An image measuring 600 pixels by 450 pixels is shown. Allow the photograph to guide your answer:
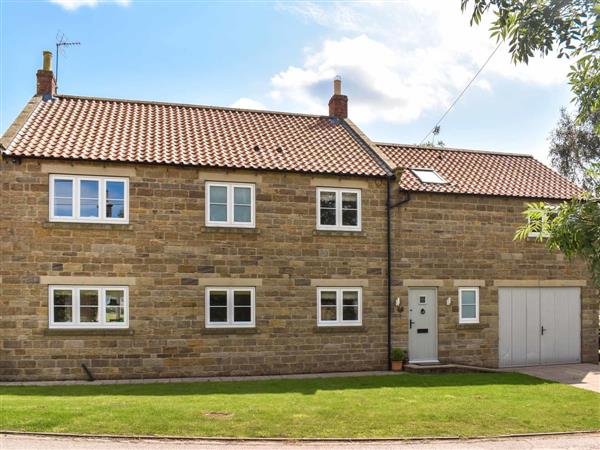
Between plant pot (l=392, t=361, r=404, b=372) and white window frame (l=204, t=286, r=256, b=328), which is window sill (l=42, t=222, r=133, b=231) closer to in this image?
white window frame (l=204, t=286, r=256, b=328)

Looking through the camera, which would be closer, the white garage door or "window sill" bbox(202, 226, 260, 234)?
"window sill" bbox(202, 226, 260, 234)

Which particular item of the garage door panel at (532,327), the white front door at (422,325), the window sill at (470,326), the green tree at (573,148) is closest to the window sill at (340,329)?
the white front door at (422,325)

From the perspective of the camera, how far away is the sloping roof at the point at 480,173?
18.7m

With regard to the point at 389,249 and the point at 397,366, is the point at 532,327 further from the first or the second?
the point at 389,249

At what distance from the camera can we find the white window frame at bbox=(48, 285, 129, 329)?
14.8 metres

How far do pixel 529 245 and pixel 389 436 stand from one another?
1169 cm

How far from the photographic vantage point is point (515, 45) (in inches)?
266

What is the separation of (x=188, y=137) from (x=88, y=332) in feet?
21.9

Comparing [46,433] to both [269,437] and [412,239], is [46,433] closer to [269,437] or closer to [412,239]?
[269,437]

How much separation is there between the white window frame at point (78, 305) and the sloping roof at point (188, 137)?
3577 millimetres

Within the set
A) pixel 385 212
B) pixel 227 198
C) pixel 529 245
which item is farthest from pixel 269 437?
pixel 529 245

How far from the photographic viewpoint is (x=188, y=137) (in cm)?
1759

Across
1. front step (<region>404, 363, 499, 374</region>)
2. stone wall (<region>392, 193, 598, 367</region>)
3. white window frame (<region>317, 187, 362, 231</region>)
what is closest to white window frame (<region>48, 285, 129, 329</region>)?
white window frame (<region>317, 187, 362, 231</region>)

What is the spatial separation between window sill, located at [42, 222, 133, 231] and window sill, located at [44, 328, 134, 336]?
278 cm
